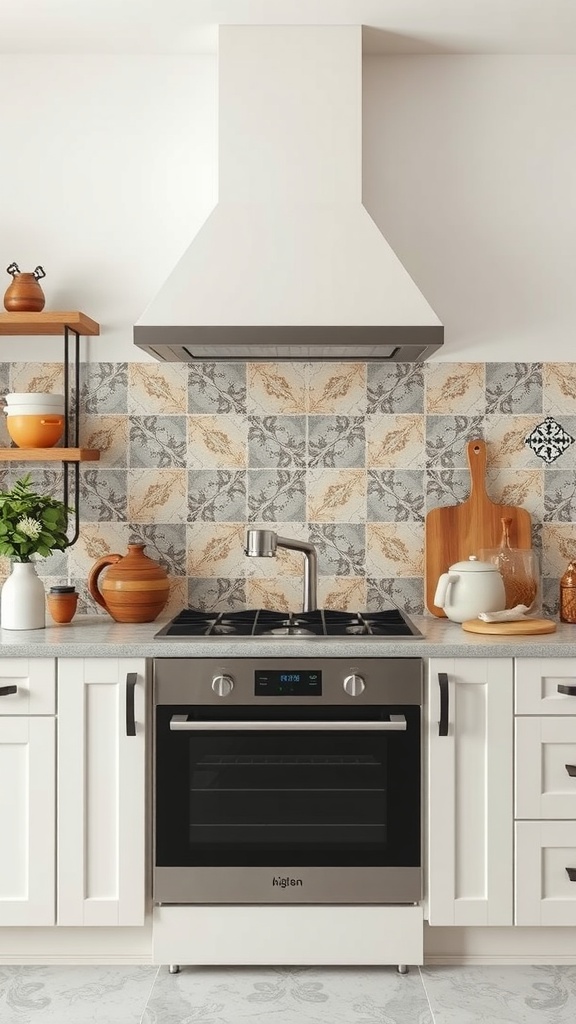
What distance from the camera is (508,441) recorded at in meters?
3.24

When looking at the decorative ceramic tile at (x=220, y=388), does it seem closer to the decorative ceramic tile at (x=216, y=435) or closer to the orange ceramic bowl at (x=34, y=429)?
the decorative ceramic tile at (x=216, y=435)

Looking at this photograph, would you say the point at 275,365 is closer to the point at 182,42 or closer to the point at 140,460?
the point at 140,460

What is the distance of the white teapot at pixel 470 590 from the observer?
294 cm

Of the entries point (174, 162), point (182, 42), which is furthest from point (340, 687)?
point (182, 42)

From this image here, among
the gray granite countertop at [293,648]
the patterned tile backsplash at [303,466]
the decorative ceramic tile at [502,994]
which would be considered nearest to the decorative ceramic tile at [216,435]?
the patterned tile backsplash at [303,466]

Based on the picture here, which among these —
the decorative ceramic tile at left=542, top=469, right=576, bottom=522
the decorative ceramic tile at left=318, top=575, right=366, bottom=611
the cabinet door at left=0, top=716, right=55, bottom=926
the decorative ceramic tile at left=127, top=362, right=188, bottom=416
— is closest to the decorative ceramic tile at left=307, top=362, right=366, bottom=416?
the decorative ceramic tile at left=127, top=362, right=188, bottom=416

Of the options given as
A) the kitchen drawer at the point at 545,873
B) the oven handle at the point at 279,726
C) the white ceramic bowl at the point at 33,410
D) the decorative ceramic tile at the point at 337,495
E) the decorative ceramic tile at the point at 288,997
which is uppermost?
the white ceramic bowl at the point at 33,410

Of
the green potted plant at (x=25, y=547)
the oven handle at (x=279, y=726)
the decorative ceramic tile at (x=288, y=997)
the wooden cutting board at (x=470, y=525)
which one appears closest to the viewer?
the decorative ceramic tile at (x=288, y=997)

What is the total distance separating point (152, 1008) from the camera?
2.49m

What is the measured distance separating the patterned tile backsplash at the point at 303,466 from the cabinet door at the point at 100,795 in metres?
0.63

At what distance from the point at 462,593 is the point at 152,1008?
1.42 m

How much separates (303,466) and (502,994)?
166 cm

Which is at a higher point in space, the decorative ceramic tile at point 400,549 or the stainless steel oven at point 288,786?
the decorative ceramic tile at point 400,549

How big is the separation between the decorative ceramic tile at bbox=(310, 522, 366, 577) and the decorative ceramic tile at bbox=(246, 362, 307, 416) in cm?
40
